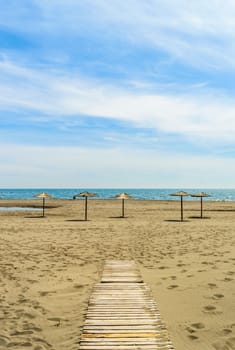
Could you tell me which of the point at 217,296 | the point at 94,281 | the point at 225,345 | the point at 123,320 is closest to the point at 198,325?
the point at 225,345

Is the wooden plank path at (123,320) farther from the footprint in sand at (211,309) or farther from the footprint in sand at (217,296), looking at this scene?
the footprint in sand at (217,296)

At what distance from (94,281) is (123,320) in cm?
241

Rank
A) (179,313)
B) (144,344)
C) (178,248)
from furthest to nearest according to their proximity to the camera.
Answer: (178,248)
(179,313)
(144,344)

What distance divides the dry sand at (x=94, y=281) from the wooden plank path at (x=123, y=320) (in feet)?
0.63

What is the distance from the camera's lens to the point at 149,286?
6.62 m

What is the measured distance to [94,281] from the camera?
23.0 ft

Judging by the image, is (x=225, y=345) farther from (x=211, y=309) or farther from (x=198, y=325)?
(x=211, y=309)

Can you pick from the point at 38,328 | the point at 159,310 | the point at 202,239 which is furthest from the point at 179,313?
the point at 202,239

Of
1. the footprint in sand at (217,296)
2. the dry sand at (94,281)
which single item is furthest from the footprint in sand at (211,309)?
the footprint in sand at (217,296)

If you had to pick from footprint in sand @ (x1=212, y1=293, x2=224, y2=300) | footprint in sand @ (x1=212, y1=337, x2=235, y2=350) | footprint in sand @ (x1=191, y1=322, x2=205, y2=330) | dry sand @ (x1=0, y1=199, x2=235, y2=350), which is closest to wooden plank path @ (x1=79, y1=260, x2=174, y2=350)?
dry sand @ (x1=0, y1=199, x2=235, y2=350)

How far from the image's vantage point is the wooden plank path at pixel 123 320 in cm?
404

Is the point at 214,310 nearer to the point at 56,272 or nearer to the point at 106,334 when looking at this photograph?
the point at 106,334

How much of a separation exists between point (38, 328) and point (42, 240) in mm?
7622

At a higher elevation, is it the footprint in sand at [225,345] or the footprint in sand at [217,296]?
the footprint in sand at [217,296]
